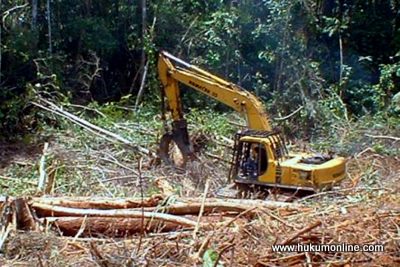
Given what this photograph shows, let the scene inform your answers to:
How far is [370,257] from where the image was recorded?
4824 millimetres

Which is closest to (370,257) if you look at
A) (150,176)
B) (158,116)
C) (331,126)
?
(150,176)

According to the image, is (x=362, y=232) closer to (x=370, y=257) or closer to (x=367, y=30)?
(x=370, y=257)

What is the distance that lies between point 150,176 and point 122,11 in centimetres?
813

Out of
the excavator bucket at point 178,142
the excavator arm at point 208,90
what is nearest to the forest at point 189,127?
the excavator bucket at point 178,142

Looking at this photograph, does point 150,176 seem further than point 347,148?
No

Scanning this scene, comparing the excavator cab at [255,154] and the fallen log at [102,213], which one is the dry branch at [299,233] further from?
the excavator cab at [255,154]

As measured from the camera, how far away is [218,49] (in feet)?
49.8

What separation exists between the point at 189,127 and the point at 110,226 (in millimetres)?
5785

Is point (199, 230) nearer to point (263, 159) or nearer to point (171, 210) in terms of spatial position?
point (171, 210)

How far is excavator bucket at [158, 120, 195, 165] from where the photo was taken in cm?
989

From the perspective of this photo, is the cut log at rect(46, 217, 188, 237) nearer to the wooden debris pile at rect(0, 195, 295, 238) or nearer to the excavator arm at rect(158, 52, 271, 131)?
the wooden debris pile at rect(0, 195, 295, 238)

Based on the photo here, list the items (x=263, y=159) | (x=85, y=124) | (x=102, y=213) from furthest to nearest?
(x=85, y=124) → (x=263, y=159) → (x=102, y=213)

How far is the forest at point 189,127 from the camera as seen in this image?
533 cm

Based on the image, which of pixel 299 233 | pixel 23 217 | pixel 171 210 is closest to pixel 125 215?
pixel 171 210
